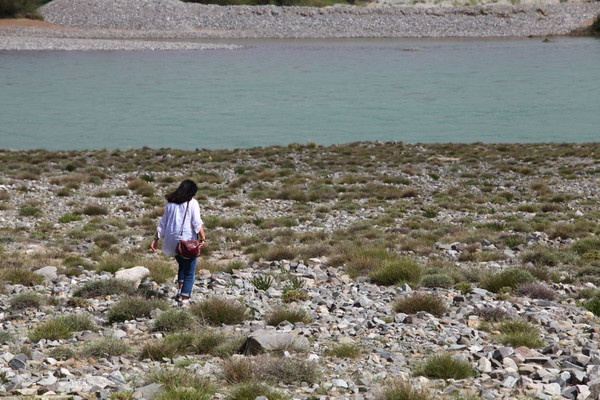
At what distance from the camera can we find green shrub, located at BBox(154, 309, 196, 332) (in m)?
8.34

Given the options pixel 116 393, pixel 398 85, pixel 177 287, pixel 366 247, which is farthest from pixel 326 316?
pixel 398 85

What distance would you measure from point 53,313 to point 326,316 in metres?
3.79

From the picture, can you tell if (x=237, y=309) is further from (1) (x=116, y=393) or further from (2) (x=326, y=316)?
(1) (x=116, y=393)

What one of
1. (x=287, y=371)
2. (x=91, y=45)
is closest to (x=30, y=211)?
(x=287, y=371)

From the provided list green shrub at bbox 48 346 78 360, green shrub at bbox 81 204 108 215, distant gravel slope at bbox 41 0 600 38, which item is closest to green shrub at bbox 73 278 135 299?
green shrub at bbox 48 346 78 360

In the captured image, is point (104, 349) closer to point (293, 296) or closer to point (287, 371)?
point (287, 371)

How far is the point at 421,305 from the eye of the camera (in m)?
9.14

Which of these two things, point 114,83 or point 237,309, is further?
point 114,83

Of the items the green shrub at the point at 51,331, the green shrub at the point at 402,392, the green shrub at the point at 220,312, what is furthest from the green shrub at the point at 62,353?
the green shrub at the point at 402,392

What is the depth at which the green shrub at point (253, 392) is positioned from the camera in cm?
A: 596

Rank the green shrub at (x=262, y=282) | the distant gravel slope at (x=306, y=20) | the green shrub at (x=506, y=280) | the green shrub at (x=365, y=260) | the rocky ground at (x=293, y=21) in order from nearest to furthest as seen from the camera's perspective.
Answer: the green shrub at (x=506, y=280)
the green shrub at (x=262, y=282)
the green shrub at (x=365, y=260)
the rocky ground at (x=293, y=21)
the distant gravel slope at (x=306, y=20)

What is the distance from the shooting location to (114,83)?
6144 centimetres

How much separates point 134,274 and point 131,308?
211 cm

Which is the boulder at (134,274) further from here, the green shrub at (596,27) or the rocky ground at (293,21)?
the green shrub at (596,27)
